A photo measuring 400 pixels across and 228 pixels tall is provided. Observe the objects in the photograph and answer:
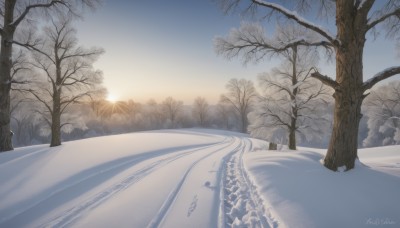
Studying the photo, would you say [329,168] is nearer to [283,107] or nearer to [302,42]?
[302,42]

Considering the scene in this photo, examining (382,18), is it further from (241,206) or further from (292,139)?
(292,139)

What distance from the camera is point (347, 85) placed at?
Result: 4.90 meters

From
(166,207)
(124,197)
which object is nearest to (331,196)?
(166,207)

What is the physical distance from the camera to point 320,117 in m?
15.8

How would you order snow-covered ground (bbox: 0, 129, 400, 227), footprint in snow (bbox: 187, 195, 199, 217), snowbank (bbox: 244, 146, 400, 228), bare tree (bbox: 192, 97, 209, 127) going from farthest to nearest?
bare tree (bbox: 192, 97, 209, 127), footprint in snow (bbox: 187, 195, 199, 217), snow-covered ground (bbox: 0, 129, 400, 227), snowbank (bbox: 244, 146, 400, 228)

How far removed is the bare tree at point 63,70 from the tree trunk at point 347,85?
13.0 m

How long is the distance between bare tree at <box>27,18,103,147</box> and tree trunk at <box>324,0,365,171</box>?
1296 cm

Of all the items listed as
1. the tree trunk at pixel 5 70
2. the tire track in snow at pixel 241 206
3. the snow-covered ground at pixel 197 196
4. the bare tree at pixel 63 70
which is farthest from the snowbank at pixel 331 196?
the bare tree at pixel 63 70

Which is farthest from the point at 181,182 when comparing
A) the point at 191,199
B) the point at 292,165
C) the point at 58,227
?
the point at 292,165

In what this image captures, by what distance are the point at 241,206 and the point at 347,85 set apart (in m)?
3.75

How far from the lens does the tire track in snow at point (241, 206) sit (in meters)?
3.55

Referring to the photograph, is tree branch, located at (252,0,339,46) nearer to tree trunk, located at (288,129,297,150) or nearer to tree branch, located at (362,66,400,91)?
tree branch, located at (362,66,400,91)

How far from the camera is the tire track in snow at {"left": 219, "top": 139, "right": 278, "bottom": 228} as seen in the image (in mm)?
3555

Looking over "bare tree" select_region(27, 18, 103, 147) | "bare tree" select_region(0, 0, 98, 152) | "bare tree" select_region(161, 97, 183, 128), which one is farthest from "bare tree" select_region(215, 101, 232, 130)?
"bare tree" select_region(0, 0, 98, 152)
